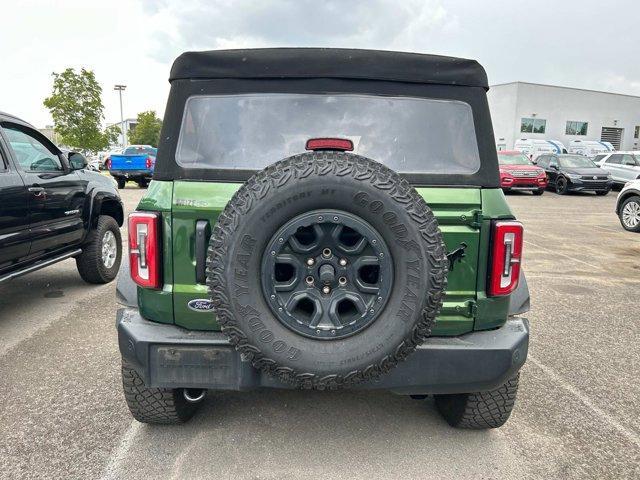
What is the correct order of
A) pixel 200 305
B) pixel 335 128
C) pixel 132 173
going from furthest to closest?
pixel 132 173
pixel 335 128
pixel 200 305

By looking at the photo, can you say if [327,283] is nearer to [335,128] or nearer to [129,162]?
[335,128]

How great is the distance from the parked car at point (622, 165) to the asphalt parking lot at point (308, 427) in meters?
16.8

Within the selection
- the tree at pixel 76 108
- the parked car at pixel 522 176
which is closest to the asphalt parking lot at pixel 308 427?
the parked car at pixel 522 176

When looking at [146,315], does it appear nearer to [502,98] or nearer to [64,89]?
[64,89]

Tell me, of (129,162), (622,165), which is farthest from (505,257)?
(622,165)

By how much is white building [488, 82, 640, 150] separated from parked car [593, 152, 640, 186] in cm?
2058

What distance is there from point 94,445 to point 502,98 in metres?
45.0

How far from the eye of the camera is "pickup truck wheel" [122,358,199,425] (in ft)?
8.36

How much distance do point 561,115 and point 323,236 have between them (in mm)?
47446

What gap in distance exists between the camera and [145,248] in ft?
7.45

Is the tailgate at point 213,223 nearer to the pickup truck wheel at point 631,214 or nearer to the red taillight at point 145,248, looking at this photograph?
the red taillight at point 145,248

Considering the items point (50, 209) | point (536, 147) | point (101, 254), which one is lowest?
point (101, 254)

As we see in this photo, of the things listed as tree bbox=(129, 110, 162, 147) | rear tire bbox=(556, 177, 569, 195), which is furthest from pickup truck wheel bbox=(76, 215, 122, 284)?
tree bbox=(129, 110, 162, 147)

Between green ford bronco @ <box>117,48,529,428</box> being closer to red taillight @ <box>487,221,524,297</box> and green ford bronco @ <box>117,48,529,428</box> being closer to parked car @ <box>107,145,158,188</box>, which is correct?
red taillight @ <box>487,221,524,297</box>
